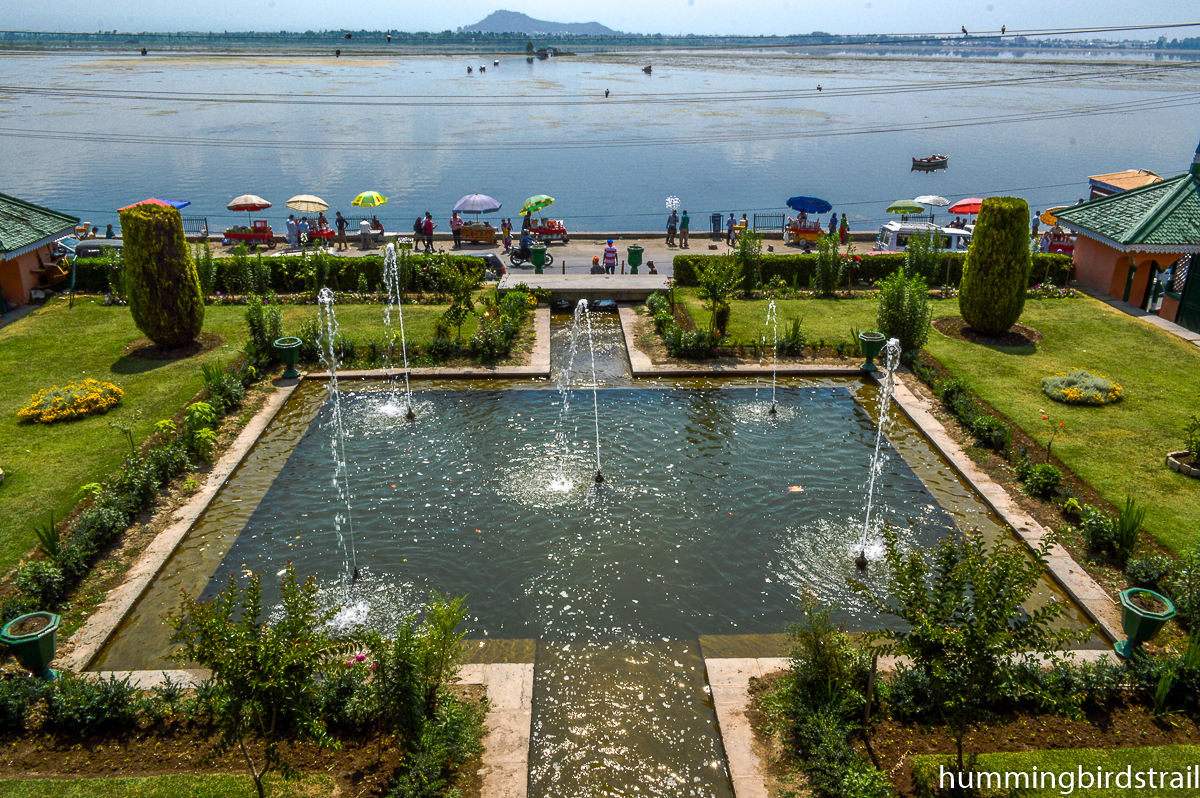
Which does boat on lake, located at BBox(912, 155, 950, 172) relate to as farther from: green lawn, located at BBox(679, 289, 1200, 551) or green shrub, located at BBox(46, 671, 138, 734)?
green shrub, located at BBox(46, 671, 138, 734)

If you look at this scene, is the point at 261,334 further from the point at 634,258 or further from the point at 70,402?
the point at 634,258

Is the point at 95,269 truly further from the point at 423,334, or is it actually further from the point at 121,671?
the point at 121,671

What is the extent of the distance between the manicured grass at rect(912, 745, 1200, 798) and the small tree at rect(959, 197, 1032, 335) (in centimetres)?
1389

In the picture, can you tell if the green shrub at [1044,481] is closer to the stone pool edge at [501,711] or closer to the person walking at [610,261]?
the stone pool edge at [501,711]

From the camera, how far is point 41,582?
33.9 feet

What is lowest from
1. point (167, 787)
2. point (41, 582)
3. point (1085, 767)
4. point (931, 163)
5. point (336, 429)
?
point (1085, 767)

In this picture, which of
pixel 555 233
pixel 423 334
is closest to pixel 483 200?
pixel 555 233

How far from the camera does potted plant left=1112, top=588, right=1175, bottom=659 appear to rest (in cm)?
921

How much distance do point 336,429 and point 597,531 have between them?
642cm

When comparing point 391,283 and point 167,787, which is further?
point 391,283

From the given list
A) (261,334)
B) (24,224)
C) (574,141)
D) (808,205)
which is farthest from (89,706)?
(574,141)

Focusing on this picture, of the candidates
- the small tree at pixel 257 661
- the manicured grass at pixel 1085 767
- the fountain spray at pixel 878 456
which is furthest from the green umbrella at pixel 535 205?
the manicured grass at pixel 1085 767

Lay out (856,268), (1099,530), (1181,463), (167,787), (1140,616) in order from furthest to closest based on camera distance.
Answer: (856,268) → (1181,463) → (1099,530) → (1140,616) → (167,787)

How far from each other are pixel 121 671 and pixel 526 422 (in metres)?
8.29
